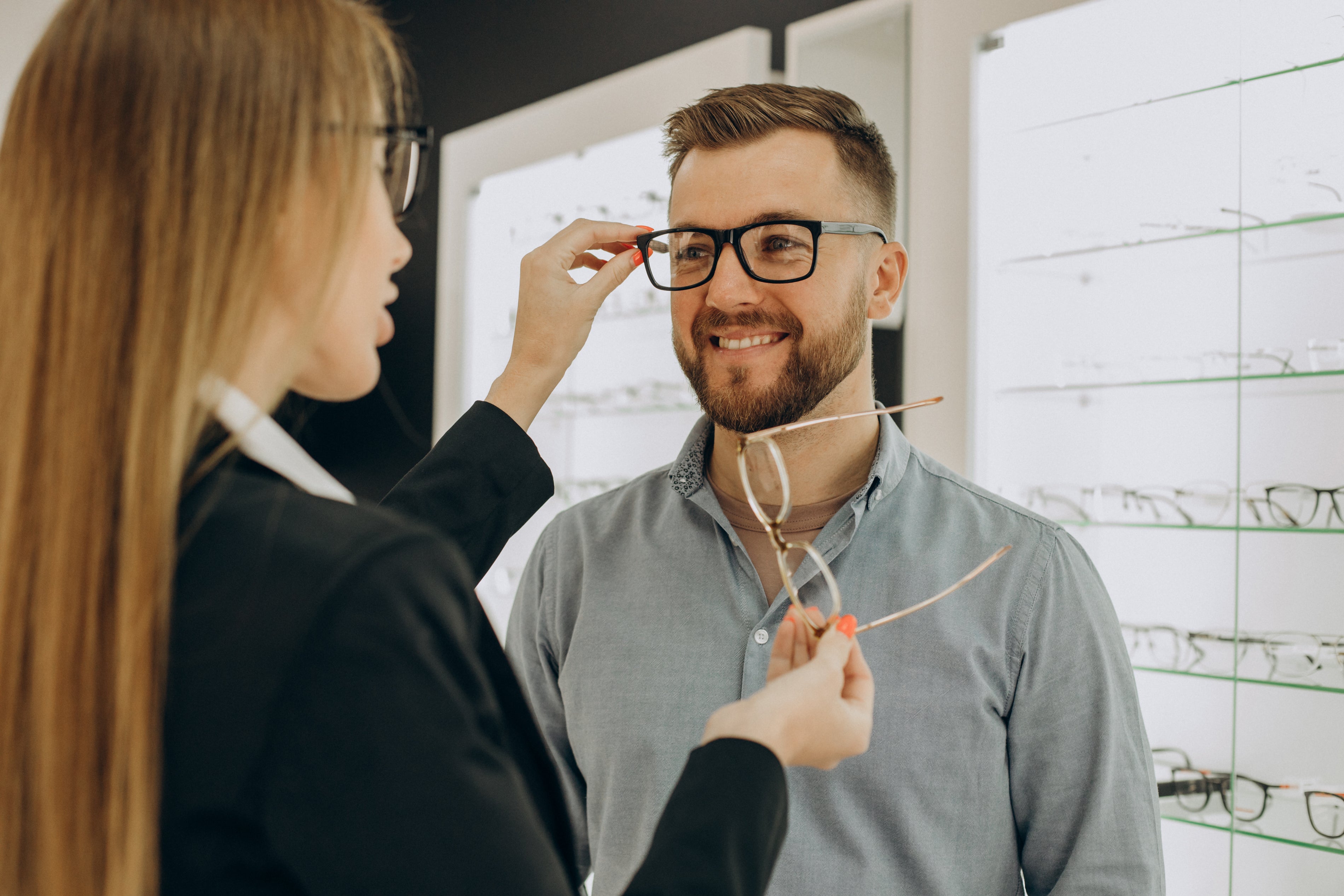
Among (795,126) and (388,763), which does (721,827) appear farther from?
(795,126)

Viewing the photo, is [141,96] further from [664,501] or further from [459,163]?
[459,163]

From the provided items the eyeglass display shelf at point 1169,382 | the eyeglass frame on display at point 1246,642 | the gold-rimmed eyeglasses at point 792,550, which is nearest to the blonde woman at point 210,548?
the gold-rimmed eyeglasses at point 792,550

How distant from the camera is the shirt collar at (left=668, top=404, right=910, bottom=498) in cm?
175

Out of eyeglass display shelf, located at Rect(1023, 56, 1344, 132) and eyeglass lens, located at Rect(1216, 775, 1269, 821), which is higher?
eyeglass display shelf, located at Rect(1023, 56, 1344, 132)

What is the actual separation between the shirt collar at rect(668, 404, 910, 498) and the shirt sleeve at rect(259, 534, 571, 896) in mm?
1089

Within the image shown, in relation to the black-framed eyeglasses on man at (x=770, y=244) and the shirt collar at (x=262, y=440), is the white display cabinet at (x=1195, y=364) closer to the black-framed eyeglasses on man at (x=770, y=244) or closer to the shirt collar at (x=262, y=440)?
the black-framed eyeglasses on man at (x=770, y=244)

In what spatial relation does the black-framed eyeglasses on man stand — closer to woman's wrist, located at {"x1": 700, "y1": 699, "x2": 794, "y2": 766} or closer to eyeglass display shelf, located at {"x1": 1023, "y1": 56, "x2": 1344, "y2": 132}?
eyeglass display shelf, located at {"x1": 1023, "y1": 56, "x2": 1344, "y2": 132}

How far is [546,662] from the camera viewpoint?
1.91m

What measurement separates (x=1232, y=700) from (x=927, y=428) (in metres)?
0.77

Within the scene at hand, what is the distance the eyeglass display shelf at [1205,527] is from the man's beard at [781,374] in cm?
51

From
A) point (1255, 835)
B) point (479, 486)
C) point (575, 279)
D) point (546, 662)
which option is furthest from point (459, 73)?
point (1255, 835)

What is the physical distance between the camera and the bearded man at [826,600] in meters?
1.55

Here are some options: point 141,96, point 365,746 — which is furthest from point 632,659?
point 141,96

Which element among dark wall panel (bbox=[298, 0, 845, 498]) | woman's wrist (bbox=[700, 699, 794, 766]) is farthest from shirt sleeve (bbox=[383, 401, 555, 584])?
dark wall panel (bbox=[298, 0, 845, 498])
